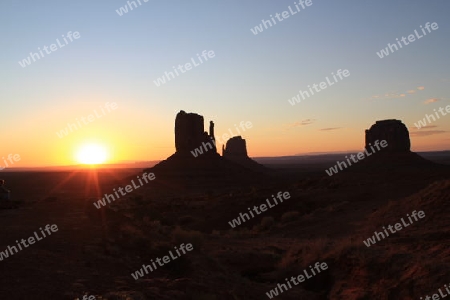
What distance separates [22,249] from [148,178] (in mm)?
64460

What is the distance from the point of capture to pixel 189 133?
89.7 meters

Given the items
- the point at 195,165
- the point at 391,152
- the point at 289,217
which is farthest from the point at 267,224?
the point at 391,152

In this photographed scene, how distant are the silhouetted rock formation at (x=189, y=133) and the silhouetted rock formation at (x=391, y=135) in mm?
41367

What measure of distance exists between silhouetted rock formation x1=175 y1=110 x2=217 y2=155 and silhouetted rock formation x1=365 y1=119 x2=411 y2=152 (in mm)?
41367

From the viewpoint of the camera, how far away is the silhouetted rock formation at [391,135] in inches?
3802

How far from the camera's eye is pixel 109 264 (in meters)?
10.3

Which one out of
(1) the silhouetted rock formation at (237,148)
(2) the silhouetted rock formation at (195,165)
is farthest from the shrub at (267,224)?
(1) the silhouetted rock formation at (237,148)

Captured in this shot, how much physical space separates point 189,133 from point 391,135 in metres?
47.8

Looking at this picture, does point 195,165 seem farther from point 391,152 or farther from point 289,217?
point 289,217

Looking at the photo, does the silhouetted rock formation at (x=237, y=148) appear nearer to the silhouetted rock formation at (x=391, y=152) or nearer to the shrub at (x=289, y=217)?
the silhouetted rock formation at (x=391, y=152)

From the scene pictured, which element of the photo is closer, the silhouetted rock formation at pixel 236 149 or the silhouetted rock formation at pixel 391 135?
the silhouetted rock formation at pixel 391 135

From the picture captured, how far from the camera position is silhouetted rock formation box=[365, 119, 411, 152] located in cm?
9656

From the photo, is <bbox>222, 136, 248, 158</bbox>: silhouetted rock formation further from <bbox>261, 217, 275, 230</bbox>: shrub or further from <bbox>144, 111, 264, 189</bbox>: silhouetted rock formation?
<bbox>261, 217, 275, 230</bbox>: shrub

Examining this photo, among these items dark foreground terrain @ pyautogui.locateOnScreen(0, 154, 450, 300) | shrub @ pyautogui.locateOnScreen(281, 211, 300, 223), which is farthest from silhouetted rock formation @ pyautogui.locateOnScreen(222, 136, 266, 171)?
dark foreground terrain @ pyautogui.locateOnScreen(0, 154, 450, 300)
